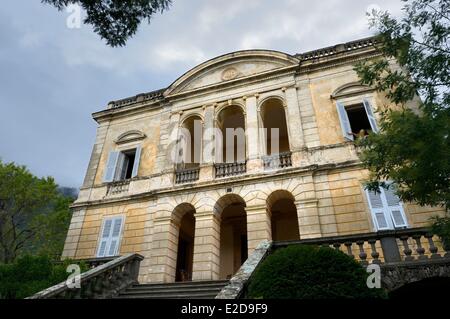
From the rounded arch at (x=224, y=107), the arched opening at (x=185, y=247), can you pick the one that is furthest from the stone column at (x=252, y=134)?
the arched opening at (x=185, y=247)

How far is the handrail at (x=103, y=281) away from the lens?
6250 millimetres

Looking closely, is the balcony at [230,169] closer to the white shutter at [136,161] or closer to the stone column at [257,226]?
the stone column at [257,226]

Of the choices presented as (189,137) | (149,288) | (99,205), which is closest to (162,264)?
(149,288)

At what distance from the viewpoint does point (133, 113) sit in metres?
15.9

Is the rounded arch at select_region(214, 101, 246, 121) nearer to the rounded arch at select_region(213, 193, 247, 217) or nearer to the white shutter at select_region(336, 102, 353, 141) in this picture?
the rounded arch at select_region(213, 193, 247, 217)

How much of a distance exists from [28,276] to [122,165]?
7.49 meters

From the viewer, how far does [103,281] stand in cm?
764

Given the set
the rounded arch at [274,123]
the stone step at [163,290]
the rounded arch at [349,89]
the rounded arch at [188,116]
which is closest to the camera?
the stone step at [163,290]

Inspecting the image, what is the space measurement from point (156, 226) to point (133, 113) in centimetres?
692

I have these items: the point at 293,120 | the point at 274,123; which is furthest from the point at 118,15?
the point at 274,123

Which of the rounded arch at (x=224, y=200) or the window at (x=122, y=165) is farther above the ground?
the window at (x=122, y=165)

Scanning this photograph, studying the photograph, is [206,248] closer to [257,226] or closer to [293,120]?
[257,226]

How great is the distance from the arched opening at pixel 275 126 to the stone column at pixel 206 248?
4932mm

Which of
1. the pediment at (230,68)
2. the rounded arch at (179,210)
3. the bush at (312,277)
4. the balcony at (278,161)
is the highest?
the pediment at (230,68)
